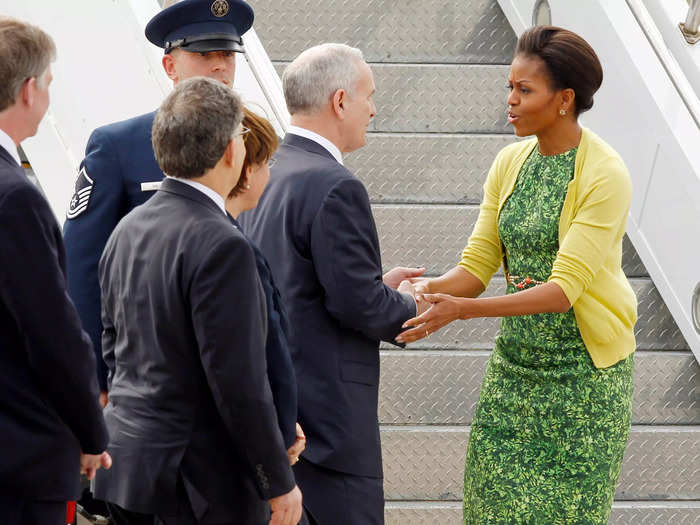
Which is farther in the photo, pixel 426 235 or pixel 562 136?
pixel 426 235

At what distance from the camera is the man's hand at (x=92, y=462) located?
2.40m

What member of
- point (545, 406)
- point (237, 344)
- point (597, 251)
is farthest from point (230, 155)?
point (545, 406)

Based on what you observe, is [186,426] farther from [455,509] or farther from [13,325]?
[455,509]

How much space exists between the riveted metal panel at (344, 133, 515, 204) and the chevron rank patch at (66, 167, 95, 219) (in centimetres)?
199

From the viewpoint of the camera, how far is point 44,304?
2.22m

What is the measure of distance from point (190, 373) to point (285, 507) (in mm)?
410

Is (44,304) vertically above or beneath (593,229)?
above

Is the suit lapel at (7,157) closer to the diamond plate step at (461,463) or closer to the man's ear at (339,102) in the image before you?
the man's ear at (339,102)

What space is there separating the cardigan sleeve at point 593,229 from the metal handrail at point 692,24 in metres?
1.81

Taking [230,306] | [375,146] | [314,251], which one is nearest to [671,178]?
[375,146]

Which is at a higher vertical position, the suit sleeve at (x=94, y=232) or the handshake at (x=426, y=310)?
the suit sleeve at (x=94, y=232)

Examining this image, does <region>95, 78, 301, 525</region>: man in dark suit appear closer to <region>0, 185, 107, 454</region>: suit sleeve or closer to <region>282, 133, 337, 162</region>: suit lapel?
<region>0, 185, 107, 454</region>: suit sleeve

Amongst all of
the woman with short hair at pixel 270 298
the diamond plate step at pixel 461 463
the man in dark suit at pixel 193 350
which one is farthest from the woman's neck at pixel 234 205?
the diamond plate step at pixel 461 463

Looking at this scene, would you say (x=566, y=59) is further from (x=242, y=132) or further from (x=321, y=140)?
(x=242, y=132)
